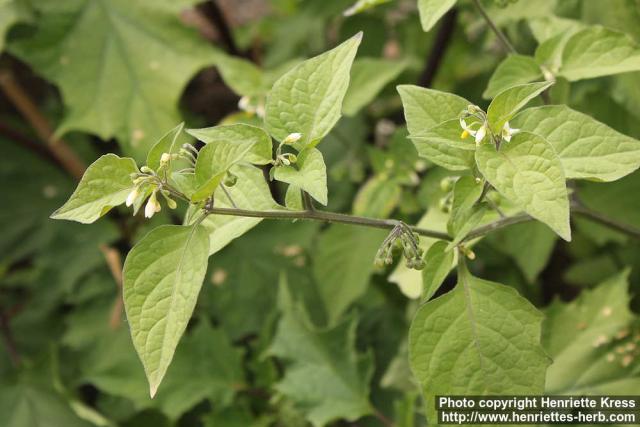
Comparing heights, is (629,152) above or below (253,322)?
above

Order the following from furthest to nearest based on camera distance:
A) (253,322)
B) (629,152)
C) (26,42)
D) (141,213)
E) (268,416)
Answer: (141,213) → (253,322) → (26,42) → (268,416) → (629,152)

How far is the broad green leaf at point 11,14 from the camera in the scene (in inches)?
63.6

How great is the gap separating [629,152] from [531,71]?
12.2 inches

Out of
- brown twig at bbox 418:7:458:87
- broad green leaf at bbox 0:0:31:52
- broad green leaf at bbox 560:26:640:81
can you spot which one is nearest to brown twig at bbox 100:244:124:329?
broad green leaf at bbox 0:0:31:52

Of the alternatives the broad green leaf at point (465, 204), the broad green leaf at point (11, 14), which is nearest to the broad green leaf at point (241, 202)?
the broad green leaf at point (465, 204)

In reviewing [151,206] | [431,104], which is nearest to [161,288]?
[151,206]

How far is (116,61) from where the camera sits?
1.76 meters

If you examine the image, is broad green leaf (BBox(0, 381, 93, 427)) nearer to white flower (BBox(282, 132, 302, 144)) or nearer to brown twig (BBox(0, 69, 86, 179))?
brown twig (BBox(0, 69, 86, 179))

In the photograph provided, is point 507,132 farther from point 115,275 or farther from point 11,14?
point 115,275

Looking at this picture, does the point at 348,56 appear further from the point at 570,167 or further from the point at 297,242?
the point at 297,242

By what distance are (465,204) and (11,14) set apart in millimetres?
1250

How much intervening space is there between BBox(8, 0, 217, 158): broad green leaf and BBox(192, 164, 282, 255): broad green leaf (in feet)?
2.59

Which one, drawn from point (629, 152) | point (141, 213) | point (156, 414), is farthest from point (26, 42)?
point (629, 152)

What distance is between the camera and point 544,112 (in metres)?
0.94
